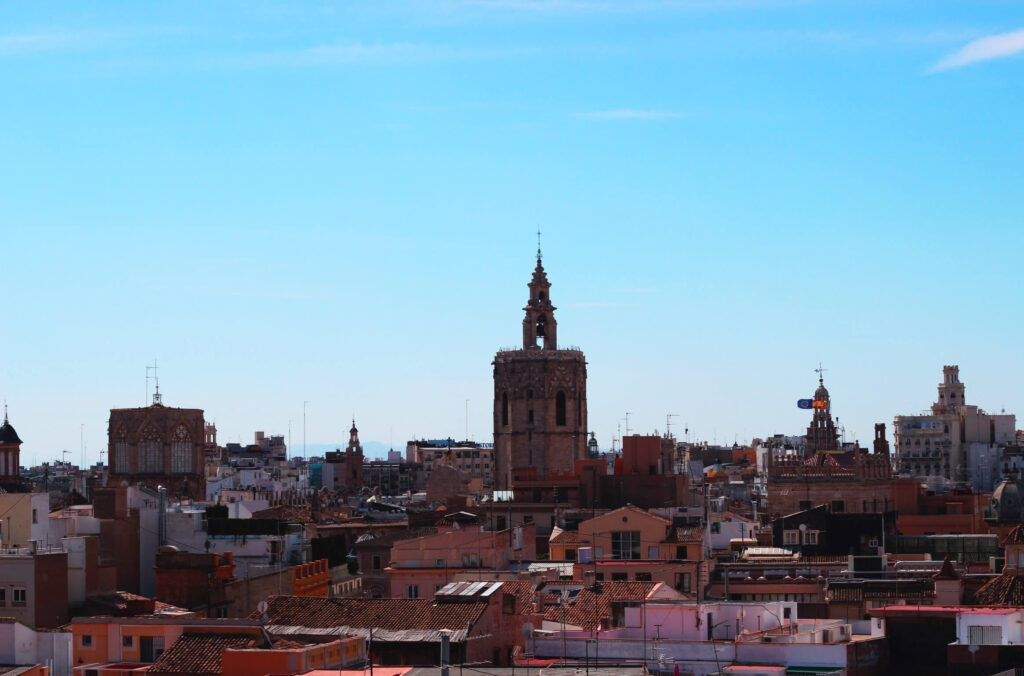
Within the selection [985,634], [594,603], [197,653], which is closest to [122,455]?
[594,603]

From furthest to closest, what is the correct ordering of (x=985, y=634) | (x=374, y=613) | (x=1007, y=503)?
(x=1007, y=503) → (x=374, y=613) → (x=985, y=634)

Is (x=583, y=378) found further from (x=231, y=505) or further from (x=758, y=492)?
(x=231, y=505)

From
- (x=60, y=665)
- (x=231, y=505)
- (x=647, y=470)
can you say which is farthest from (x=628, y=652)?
(x=647, y=470)

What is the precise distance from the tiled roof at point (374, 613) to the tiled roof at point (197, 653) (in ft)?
14.1

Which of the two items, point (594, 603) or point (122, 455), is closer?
point (594, 603)

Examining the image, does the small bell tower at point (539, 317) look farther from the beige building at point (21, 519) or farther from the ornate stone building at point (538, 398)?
the beige building at point (21, 519)

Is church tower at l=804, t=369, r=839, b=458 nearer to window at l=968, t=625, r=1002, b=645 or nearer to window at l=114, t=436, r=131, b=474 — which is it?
window at l=114, t=436, r=131, b=474

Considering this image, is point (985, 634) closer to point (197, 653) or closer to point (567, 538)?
point (197, 653)

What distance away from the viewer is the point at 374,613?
1769 inches

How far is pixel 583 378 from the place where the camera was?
5231 inches

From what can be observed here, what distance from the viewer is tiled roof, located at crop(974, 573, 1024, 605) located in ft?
164

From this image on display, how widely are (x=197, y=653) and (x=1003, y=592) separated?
20574mm

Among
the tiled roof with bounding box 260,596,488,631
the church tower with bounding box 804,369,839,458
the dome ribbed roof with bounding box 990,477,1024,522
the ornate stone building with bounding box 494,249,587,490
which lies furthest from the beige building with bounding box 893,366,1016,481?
the tiled roof with bounding box 260,596,488,631

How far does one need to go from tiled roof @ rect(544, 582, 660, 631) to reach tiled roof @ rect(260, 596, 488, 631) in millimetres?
3769
